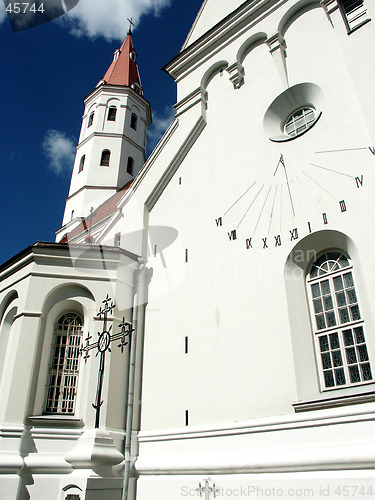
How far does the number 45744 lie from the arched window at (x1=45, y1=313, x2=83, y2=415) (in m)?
7.34

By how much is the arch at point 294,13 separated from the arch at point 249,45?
0.69 metres

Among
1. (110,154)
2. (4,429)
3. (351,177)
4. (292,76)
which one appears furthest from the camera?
(110,154)

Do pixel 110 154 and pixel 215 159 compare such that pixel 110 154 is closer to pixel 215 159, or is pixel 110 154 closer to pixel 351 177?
pixel 215 159

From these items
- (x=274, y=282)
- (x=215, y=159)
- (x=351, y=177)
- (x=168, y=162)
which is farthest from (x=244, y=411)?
(x=168, y=162)

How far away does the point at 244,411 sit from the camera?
8.55 metres

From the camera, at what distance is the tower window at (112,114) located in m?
28.3

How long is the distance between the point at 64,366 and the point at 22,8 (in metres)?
8.33

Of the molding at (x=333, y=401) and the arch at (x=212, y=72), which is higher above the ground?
the arch at (x=212, y=72)

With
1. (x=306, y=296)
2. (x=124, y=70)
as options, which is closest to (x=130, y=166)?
(x=124, y=70)

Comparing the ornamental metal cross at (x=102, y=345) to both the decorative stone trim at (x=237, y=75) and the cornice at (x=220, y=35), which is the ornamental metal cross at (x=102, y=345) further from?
the cornice at (x=220, y=35)

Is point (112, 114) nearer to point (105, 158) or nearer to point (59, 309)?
point (105, 158)

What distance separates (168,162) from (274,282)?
6.12 metres

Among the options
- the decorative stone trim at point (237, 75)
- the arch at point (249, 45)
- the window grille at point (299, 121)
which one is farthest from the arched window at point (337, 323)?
the arch at point (249, 45)

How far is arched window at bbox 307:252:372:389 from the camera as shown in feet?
25.5
